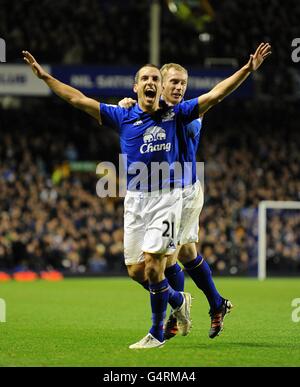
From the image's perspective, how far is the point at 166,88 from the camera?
890 centimetres

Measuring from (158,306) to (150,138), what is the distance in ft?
5.05

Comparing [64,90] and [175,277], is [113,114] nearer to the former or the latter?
[64,90]

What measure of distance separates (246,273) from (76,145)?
808cm

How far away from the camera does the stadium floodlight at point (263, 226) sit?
2438 centimetres

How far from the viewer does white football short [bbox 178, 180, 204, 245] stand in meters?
9.11

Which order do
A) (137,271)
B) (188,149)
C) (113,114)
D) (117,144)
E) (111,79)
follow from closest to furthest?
(113,114) → (137,271) → (188,149) → (111,79) → (117,144)

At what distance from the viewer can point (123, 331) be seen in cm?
1022

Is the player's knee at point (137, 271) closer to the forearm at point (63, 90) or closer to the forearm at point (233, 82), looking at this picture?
the forearm at point (63, 90)

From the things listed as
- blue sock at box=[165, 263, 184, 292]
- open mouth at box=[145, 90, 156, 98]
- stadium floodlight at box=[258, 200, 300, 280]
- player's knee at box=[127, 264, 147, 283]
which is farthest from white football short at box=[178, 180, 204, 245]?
stadium floodlight at box=[258, 200, 300, 280]

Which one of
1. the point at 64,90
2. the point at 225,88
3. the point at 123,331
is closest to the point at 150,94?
the point at 225,88

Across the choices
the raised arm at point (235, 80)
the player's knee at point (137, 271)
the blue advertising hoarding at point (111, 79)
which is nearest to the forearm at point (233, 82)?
the raised arm at point (235, 80)

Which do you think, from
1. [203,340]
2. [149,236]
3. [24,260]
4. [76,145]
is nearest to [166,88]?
[149,236]

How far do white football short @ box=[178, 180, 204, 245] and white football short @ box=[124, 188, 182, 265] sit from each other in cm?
55

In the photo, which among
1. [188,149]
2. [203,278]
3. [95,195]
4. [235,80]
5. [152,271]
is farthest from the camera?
[95,195]
